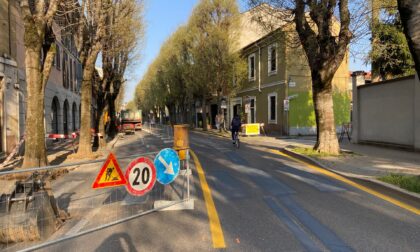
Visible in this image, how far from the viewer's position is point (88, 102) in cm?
1547

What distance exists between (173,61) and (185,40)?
23.6ft

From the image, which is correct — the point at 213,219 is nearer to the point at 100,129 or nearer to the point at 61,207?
the point at 61,207

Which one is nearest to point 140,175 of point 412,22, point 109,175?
point 109,175

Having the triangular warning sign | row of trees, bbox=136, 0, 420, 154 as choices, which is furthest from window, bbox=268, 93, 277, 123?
the triangular warning sign

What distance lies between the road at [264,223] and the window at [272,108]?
21.7 meters

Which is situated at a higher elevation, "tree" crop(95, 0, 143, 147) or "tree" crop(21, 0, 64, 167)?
"tree" crop(95, 0, 143, 147)

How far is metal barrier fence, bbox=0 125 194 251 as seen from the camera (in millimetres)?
5055

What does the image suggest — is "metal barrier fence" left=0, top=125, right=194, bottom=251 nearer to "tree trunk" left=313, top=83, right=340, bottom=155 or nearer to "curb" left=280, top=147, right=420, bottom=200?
"curb" left=280, top=147, right=420, bottom=200

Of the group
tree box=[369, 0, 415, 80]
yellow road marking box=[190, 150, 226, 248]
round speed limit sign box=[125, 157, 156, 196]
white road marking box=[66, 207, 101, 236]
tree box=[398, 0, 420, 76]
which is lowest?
white road marking box=[66, 207, 101, 236]

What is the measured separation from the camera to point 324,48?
12.8 m

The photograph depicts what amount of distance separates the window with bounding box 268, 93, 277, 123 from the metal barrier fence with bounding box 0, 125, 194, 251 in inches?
887

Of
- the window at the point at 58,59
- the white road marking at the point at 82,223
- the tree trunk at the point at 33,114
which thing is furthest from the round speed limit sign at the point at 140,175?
the window at the point at 58,59

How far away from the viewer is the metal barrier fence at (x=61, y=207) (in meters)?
5.05

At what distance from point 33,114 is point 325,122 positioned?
381 inches
